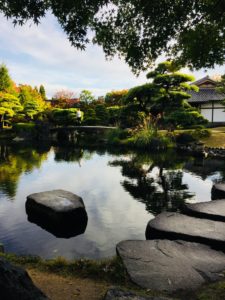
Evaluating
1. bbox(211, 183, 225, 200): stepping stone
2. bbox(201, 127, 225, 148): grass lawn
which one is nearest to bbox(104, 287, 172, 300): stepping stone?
bbox(211, 183, 225, 200): stepping stone

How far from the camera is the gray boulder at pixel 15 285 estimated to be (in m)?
2.26

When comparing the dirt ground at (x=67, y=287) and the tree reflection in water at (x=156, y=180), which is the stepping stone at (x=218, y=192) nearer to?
the tree reflection in water at (x=156, y=180)

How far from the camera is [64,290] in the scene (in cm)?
370

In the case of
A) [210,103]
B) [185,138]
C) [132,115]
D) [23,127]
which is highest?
[210,103]

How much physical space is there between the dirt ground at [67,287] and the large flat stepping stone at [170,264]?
22.8 inches

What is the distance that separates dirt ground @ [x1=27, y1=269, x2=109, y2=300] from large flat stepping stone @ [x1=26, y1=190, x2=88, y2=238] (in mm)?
2620

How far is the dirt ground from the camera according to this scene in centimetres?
355

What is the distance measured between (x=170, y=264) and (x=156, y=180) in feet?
26.6

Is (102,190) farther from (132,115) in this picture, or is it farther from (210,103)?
(210,103)

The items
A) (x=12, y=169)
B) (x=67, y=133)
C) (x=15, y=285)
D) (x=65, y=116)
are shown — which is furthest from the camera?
(x=67, y=133)

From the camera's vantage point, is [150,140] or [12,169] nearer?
[12,169]

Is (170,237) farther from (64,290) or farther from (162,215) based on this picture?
(64,290)

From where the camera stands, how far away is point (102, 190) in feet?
35.5

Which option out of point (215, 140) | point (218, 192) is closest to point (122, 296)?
point (218, 192)
